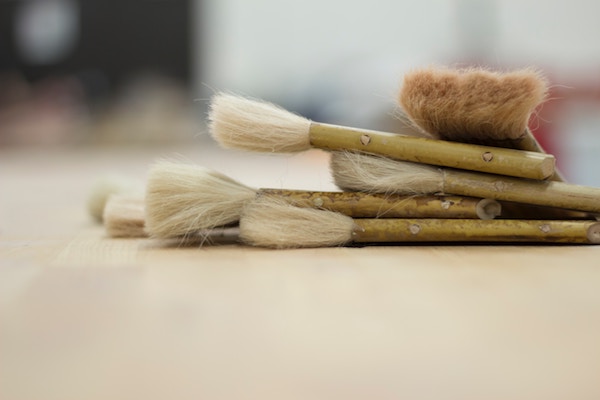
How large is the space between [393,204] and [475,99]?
0.19 m

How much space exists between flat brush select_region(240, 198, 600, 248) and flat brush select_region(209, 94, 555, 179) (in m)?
0.08

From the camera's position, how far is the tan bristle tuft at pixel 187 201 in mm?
1198

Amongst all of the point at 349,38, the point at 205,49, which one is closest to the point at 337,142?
the point at 349,38

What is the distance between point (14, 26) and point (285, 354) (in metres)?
7.36

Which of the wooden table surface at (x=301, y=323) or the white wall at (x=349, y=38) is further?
the white wall at (x=349, y=38)

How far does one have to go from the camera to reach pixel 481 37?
638cm

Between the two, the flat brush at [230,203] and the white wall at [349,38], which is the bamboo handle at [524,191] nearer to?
the flat brush at [230,203]

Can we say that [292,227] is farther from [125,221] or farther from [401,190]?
[125,221]

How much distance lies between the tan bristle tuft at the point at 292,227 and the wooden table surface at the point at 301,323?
0.03 meters

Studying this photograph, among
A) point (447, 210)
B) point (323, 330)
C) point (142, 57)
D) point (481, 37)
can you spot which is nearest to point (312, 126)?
point (447, 210)

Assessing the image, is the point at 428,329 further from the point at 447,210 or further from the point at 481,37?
the point at 481,37

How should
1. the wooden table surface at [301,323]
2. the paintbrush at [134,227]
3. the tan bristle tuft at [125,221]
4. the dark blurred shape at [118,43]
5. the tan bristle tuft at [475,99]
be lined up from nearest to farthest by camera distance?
the wooden table surface at [301,323]
the tan bristle tuft at [475,99]
the paintbrush at [134,227]
the tan bristle tuft at [125,221]
the dark blurred shape at [118,43]

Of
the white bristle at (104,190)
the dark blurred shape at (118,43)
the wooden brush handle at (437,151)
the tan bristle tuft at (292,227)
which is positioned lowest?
the dark blurred shape at (118,43)

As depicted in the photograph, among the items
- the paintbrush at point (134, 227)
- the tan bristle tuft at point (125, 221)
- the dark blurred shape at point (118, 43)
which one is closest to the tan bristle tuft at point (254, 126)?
the paintbrush at point (134, 227)
